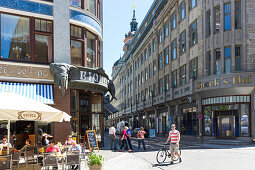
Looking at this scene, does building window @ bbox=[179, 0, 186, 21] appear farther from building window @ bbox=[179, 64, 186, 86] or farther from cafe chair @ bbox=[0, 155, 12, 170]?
cafe chair @ bbox=[0, 155, 12, 170]

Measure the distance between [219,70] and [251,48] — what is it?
340 centimetres

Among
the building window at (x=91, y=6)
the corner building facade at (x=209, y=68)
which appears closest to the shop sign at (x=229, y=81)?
the corner building facade at (x=209, y=68)

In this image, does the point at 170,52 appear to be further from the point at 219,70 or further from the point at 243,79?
the point at 243,79

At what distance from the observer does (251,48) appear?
27.0 meters

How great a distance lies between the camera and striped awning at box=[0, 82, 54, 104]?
17091 mm

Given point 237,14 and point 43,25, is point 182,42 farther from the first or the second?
point 43,25

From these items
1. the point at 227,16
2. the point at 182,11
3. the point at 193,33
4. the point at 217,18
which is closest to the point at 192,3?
the point at 182,11

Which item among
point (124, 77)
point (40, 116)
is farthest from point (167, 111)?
point (124, 77)

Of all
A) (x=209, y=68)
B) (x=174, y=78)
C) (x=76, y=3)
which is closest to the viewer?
(x=76, y=3)

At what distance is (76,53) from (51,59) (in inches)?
73.7

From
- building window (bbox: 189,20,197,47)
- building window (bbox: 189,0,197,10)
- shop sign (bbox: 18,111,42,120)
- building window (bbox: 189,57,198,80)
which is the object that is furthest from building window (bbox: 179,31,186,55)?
shop sign (bbox: 18,111,42,120)

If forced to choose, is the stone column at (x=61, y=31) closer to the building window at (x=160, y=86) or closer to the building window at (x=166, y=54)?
the building window at (x=166, y=54)

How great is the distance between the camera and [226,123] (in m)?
28.5

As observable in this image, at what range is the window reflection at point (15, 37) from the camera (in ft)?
57.9
